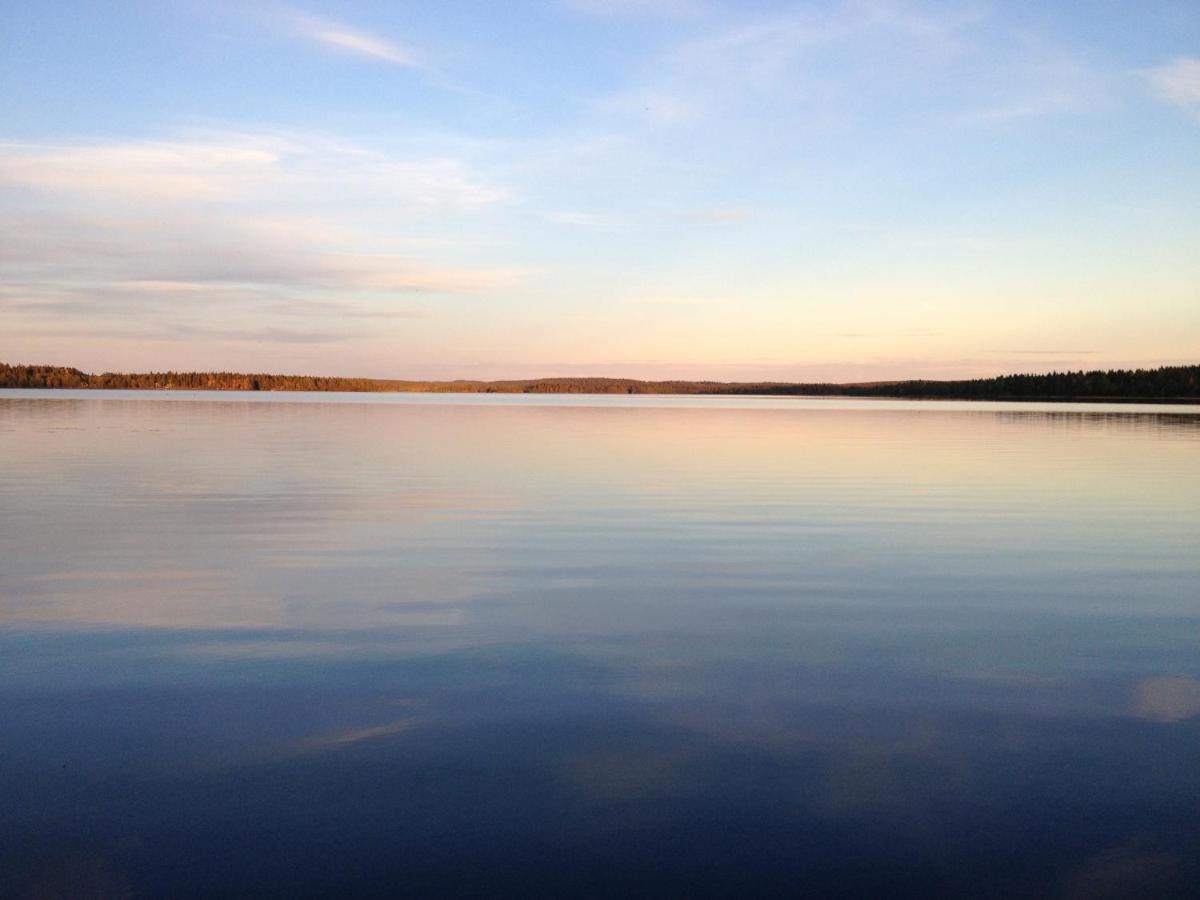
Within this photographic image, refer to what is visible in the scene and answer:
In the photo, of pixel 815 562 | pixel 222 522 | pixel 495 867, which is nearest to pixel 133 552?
pixel 222 522

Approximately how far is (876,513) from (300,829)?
15.1 m

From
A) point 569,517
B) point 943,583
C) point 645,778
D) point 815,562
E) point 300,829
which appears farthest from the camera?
point 569,517

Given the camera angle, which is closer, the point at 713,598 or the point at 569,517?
the point at 713,598

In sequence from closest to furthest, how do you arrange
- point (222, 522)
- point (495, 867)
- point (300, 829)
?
point (495, 867) → point (300, 829) → point (222, 522)

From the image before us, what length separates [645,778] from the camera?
223 inches

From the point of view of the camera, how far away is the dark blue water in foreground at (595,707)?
15.7ft

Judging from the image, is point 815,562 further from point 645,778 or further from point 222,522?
point 222,522

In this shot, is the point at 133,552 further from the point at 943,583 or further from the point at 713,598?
the point at 943,583

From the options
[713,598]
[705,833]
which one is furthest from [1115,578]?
[705,833]

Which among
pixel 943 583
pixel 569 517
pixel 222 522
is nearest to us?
pixel 943 583

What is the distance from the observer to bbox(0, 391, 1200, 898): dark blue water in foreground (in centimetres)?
479

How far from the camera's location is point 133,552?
1341cm

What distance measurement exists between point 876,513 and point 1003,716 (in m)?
11.9

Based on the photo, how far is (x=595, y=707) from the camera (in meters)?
6.86
